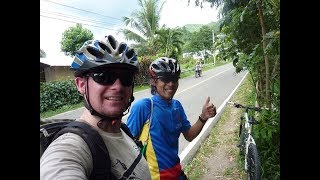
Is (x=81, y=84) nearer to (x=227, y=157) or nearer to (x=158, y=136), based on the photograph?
(x=158, y=136)

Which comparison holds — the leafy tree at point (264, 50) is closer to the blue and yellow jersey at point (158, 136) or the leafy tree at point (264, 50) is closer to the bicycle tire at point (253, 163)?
the bicycle tire at point (253, 163)

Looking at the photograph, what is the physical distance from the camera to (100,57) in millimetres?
1394

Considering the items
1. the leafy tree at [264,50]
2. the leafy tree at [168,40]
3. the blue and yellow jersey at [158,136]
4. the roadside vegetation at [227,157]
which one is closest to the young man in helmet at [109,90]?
the blue and yellow jersey at [158,136]

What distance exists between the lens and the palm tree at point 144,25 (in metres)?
22.9

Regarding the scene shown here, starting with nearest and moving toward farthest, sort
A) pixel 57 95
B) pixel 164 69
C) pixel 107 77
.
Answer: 1. pixel 107 77
2. pixel 164 69
3. pixel 57 95

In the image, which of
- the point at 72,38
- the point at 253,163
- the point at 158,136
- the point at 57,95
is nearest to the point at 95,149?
the point at 158,136

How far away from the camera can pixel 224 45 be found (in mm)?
6480

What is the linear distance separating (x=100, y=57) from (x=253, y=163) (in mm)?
3031

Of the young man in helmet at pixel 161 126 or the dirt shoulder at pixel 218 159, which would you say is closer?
the young man in helmet at pixel 161 126

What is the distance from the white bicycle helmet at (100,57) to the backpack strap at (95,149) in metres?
0.29

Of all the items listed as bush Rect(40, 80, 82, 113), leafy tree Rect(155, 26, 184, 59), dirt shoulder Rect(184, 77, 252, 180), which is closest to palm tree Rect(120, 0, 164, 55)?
leafy tree Rect(155, 26, 184, 59)

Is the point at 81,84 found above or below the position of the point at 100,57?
below

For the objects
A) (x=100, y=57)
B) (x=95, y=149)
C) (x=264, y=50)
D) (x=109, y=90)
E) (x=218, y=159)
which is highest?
(x=264, y=50)
